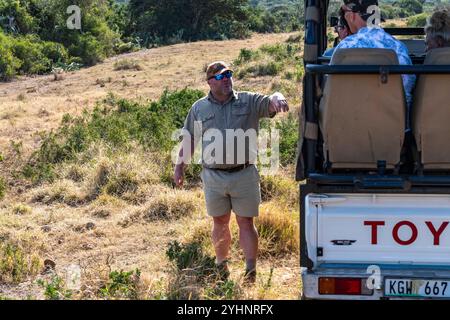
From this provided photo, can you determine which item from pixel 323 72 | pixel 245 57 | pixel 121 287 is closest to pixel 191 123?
pixel 121 287

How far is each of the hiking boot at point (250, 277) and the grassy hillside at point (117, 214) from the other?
6cm

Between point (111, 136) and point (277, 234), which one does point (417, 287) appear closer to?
point (277, 234)

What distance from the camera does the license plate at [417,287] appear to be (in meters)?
3.41

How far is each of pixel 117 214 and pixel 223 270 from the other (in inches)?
87.0

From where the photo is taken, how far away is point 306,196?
3.52 m

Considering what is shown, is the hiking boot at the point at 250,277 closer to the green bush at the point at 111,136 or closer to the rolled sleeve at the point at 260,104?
the rolled sleeve at the point at 260,104

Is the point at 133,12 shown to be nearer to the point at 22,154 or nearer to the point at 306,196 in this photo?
the point at 22,154

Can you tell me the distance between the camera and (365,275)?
3.45 meters

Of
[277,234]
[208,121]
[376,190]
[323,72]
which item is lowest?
[277,234]

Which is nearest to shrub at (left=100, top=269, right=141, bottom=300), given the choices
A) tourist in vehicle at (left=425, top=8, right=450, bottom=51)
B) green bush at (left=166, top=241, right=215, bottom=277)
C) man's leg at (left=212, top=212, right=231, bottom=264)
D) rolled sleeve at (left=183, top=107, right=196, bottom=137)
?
green bush at (left=166, top=241, right=215, bottom=277)

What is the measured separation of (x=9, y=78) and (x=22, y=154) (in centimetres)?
1109

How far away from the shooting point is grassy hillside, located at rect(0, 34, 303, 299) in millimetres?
4635

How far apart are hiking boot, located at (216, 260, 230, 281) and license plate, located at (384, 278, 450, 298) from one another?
1.45 m

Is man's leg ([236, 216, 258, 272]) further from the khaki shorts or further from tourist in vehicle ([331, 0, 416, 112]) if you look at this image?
tourist in vehicle ([331, 0, 416, 112])
